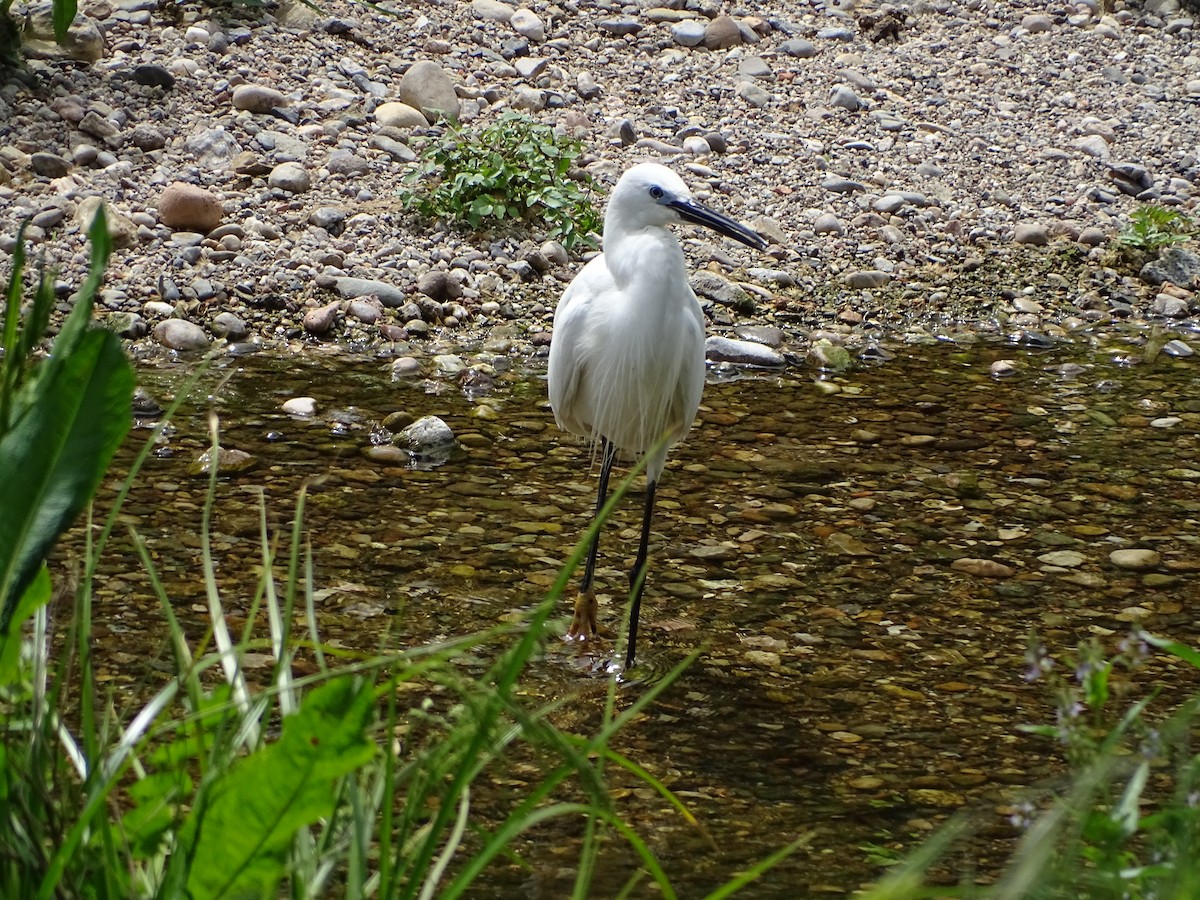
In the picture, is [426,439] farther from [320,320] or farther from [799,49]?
[799,49]

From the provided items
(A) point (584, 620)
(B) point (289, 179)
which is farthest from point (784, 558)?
(B) point (289, 179)

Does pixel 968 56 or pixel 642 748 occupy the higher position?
pixel 968 56

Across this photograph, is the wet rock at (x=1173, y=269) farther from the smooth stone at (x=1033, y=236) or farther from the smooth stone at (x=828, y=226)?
the smooth stone at (x=828, y=226)

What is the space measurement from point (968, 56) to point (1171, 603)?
5.93 m

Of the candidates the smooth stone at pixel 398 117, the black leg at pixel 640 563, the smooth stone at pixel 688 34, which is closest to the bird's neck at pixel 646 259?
the black leg at pixel 640 563

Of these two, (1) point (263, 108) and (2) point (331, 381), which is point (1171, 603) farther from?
(1) point (263, 108)

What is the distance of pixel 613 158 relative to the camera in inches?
283

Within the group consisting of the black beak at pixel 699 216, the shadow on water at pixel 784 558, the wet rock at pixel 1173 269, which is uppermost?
the black beak at pixel 699 216

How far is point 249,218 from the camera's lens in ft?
20.6

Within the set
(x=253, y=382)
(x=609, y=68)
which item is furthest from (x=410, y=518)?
(x=609, y=68)

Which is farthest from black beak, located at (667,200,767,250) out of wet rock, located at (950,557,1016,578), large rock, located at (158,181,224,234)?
large rock, located at (158,181,224,234)

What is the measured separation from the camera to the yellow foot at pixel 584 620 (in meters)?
3.95

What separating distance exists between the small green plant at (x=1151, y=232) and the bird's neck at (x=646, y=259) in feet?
13.4

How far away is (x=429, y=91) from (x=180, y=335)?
8.05 ft
